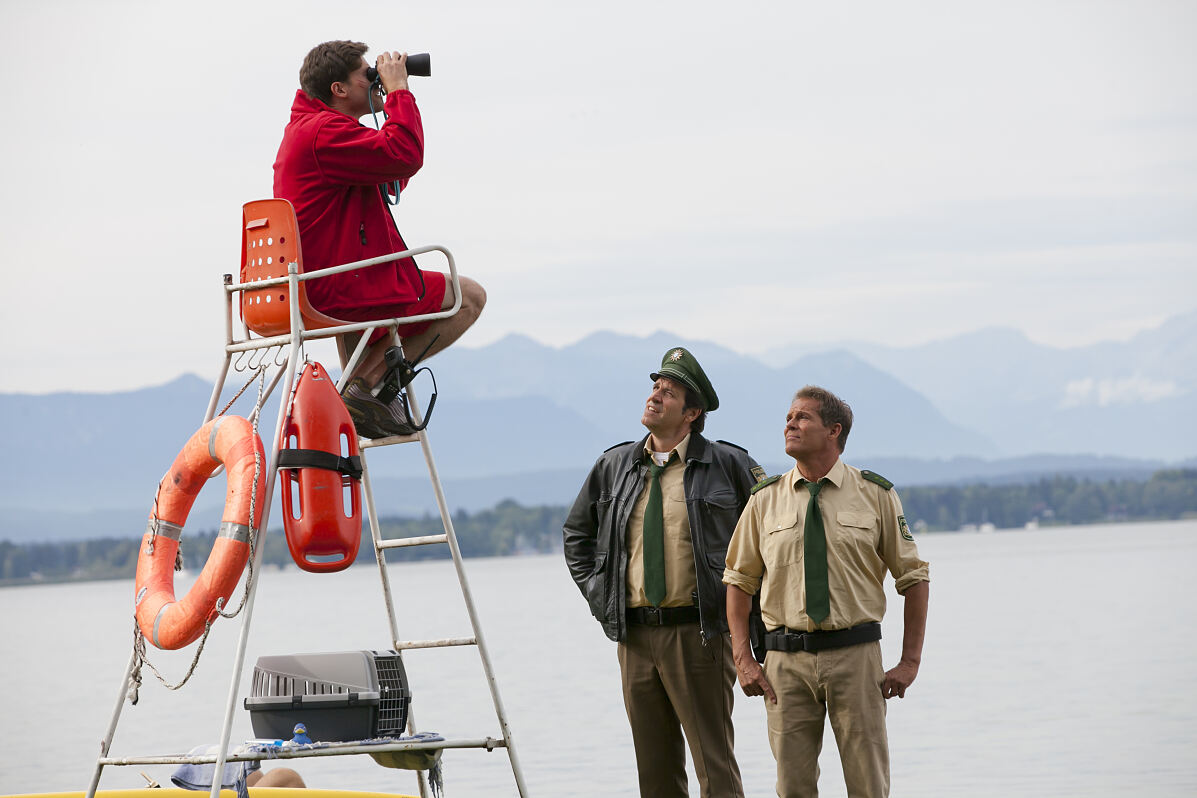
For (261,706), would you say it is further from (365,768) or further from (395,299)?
(365,768)

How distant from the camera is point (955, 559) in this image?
302 feet

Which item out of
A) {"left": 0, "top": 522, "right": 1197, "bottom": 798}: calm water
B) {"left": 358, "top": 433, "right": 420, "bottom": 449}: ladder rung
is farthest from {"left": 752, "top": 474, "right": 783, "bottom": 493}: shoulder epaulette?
{"left": 0, "top": 522, "right": 1197, "bottom": 798}: calm water

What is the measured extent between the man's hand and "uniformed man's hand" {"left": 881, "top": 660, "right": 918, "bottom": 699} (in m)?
2.68

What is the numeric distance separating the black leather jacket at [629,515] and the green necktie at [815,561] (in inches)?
26.7

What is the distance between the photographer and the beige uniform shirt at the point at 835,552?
581cm

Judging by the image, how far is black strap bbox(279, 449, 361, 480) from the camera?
521 cm

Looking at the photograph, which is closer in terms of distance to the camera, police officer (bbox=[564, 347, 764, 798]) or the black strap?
the black strap

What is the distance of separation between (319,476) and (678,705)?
79.8 inches

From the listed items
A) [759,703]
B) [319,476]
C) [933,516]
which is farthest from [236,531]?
[933,516]

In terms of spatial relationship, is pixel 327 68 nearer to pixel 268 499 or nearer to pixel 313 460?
pixel 313 460

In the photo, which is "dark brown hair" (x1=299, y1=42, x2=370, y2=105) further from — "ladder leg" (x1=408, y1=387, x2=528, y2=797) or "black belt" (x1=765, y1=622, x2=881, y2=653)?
"black belt" (x1=765, y1=622, x2=881, y2=653)

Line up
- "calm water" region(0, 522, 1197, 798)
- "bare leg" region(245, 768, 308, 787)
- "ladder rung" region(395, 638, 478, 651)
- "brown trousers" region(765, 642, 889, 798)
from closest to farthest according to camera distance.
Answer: "brown trousers" region(765, 642, 889, 798)
"ladder rung" region(395, 638, 478, 651)
"bare leg" region(245, 768, 308, 787)
"calm water" region(0, 522, 1197, 798)

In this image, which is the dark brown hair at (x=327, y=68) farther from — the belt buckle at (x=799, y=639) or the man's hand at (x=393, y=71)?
the belt buckle at (x=799, y=639)

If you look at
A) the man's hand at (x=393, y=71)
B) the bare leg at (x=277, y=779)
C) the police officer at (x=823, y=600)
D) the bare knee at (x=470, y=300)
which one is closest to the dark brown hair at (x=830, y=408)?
the police officer at (x=823, y=600)
